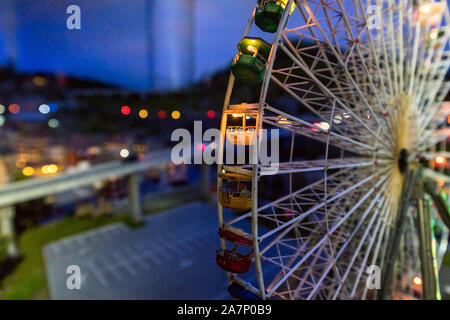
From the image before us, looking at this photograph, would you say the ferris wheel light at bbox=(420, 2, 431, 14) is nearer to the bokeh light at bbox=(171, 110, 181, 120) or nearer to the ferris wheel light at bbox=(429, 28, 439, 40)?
the ferris wheel light at bbox=(429, 28, 439, 40)

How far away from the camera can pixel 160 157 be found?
934 inches

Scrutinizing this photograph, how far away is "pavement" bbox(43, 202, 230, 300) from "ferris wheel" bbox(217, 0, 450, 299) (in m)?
4.51

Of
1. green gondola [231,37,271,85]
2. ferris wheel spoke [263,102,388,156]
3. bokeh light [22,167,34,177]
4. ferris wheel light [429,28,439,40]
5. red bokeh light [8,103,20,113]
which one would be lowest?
bokeh light [22,167,34,177]

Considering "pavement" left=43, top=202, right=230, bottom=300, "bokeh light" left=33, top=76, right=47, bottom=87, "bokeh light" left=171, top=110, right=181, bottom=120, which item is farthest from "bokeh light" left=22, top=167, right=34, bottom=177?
"bokeh light" left=33, top=76, right=47, bottom=87

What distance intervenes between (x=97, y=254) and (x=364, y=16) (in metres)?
18.0

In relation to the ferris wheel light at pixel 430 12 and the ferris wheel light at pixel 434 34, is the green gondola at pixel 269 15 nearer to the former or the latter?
the ferris wheel light at pixel 430 12

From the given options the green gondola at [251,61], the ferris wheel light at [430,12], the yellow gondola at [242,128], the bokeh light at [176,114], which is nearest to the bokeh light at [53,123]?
the bokeh light at [176,114]

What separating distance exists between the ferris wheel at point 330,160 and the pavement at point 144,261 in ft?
14.8

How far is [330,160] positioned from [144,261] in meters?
12.8

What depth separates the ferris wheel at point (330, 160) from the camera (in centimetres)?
647

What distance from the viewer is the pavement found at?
1357 centimetres

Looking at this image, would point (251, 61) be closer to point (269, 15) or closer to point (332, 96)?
point (269, 15)
